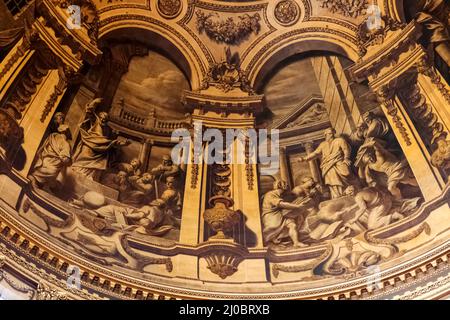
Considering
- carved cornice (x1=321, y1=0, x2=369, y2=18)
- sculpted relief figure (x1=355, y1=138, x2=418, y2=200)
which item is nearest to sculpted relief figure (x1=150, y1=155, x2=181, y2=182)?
sculpted relief figure (x1=355, y1=138, x2=418, y2=200)

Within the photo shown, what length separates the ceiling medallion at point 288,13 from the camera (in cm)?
1931

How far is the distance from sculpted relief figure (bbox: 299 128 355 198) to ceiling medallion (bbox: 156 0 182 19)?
5.45m

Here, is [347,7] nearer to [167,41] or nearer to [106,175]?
[167,41]

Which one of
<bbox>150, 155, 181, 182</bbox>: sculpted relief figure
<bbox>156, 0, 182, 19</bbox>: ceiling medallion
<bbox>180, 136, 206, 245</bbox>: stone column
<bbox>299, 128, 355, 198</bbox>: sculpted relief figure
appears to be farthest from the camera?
<bbox>156, 0, 182, 19</bbox>: ceiling medallion

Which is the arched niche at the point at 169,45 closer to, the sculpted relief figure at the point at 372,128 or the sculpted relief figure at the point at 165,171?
the sculpted relief figure at the point at 165,171

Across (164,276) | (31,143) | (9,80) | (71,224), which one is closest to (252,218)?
(164,276)

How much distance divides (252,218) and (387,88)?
459cm

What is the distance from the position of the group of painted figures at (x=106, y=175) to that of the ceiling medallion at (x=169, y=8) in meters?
3.67

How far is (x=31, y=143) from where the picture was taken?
49.7ft

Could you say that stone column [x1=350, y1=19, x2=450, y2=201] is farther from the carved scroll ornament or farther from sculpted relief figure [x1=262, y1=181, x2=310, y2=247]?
the carved scroll ornament

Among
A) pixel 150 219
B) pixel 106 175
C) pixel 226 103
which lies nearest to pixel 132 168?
pixel 106 175

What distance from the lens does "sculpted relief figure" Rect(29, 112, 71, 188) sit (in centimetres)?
1486

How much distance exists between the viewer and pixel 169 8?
19.3 metres

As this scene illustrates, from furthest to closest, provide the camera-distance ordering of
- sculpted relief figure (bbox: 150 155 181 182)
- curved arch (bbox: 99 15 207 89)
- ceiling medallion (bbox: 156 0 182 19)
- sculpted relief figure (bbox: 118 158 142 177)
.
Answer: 1. ceiling medallion (bbox: 156 0 182 19)
2. curved arch (bbox: 99 15 207 89)
3. sculpted relief figure (bbox: 150 155 181 182)
4. sculpted relief figure (bbox: 118 158 142 177)
